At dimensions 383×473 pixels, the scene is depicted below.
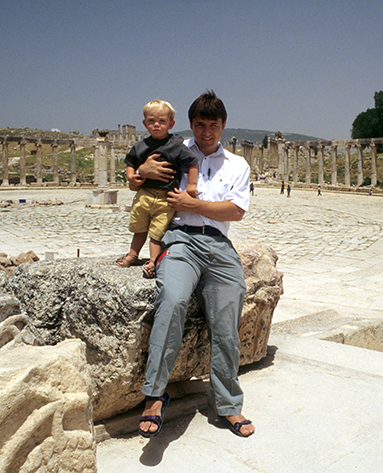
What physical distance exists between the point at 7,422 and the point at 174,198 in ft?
5.42

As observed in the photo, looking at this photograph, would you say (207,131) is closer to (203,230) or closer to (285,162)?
(203,230)

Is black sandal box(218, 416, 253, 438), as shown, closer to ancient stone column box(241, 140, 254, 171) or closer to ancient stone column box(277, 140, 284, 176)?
ancient stone column box(277, 140, 284, 176)

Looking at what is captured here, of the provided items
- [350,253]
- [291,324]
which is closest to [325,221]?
[350,253]

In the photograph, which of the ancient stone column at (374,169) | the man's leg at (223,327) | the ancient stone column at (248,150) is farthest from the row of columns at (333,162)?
the man's leg at (223,327)

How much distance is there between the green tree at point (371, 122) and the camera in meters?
47.4

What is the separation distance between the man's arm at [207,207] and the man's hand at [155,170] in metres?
0.13

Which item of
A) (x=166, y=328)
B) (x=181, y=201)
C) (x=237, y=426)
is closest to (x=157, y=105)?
(x=181, y=201)

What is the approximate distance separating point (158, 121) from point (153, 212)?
1.91 ft

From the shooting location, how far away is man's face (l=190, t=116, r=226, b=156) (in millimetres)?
2980

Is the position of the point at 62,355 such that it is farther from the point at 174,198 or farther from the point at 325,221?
the point at 325,221

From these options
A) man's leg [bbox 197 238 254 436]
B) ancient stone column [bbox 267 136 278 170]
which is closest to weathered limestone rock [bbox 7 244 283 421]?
man's leg [bbox 197 238 254 436]

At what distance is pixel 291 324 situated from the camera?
16.5 feet

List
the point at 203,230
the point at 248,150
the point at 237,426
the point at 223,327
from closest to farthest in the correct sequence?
the point at 237,426
the point at 223,327
the point at 203,230
the point at 248,150

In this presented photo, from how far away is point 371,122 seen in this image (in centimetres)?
4816
